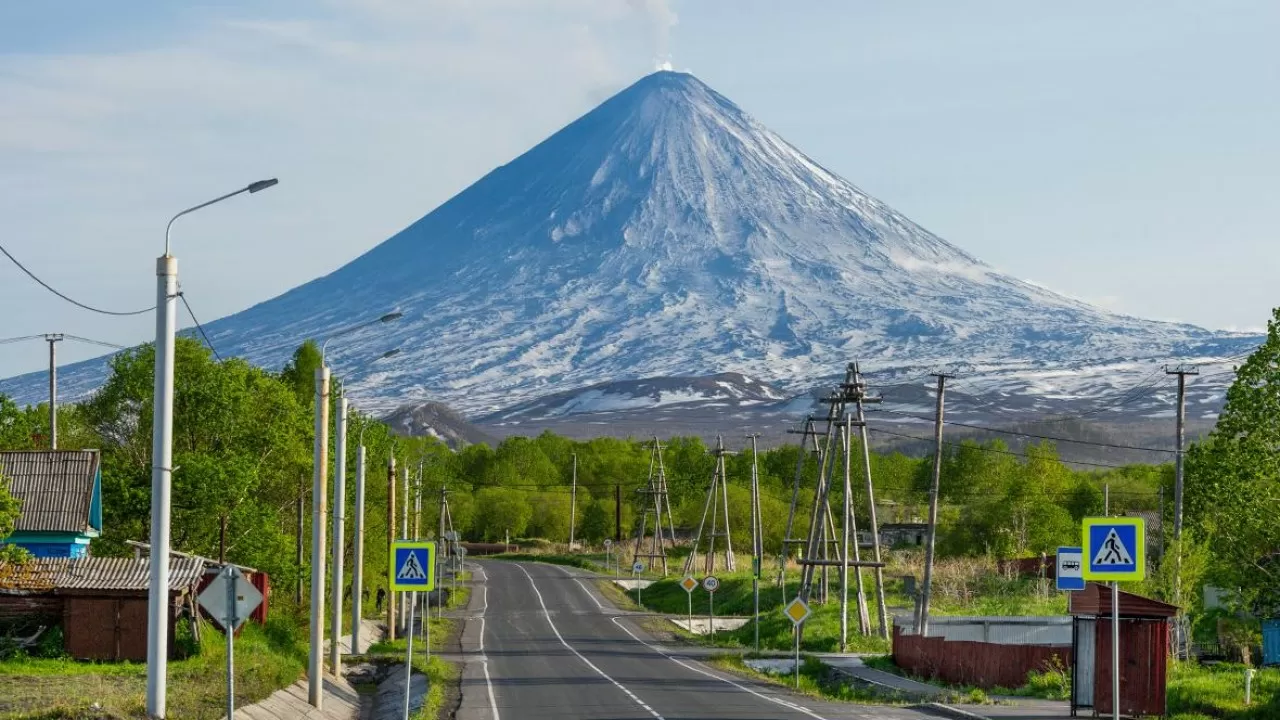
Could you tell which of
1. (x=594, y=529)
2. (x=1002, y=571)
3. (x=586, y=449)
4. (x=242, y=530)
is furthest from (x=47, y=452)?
(x=586, y=449)

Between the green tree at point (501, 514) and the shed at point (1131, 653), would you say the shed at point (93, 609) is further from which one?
the green tree at point (501, 514)

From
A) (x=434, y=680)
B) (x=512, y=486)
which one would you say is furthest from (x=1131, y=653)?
(x=512, y=486)

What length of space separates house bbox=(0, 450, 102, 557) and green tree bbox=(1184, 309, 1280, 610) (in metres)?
25.3

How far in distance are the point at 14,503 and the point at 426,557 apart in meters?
7.53

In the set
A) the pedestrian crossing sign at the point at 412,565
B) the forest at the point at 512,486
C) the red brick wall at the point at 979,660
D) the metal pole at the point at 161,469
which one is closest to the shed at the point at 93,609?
the forest at the point at 512,486

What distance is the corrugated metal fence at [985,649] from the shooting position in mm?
37969

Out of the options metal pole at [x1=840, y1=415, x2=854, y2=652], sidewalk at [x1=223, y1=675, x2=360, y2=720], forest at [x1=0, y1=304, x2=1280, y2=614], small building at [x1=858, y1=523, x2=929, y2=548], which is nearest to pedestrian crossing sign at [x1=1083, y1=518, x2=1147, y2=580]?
forest at [x1=0, y1=304, x2=1280, y2=614]

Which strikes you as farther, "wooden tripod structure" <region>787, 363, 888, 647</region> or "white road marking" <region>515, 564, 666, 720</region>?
"wooden tripod structure" <region>787, 363, 888, 647</region>

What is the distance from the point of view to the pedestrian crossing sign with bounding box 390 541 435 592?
27.3m

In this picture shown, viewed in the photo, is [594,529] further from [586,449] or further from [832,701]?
[832,701]

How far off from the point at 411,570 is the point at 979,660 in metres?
16.2

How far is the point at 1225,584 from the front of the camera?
4016cm

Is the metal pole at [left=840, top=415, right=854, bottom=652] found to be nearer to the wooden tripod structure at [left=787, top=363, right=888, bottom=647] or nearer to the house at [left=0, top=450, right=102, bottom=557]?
the wooden tripod structure at [left=787, top=363, right=888, bottom=647]

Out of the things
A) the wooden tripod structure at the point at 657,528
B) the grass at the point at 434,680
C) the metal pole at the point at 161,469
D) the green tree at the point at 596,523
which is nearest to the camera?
the metal pole at the point at 161,469
